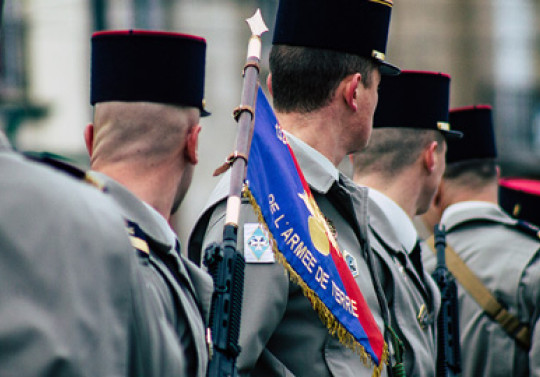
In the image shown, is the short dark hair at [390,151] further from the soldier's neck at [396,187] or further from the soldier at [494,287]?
the soldier at [494,287]

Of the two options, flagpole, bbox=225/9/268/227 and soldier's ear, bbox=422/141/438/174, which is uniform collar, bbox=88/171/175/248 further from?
soldier's ear, bbox=422/141/438/174

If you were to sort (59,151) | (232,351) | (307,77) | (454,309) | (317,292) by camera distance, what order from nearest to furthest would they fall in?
(232,351) → (317,292) → (307,77) → (454,309) → (59,151)

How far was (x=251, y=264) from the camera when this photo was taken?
3.38 m

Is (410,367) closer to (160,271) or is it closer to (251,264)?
(251,264)

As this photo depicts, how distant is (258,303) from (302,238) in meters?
0.25

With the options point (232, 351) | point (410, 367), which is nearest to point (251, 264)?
point (232, 351)

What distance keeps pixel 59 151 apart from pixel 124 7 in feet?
7.80

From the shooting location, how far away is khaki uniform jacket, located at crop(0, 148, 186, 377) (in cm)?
152

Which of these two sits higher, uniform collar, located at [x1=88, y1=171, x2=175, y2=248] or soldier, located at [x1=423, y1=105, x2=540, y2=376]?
uniform collar, located at [x1=88, y1=171, x2=175, y2=248]

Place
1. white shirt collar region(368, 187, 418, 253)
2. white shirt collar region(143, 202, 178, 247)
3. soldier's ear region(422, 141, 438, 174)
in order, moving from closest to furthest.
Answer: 1. white shirt collar region(143, 202, 178, 247)
2. white shirt collar region(368, 187, 418, 253)
3. soldier's ear region(422, 141, 438, 174)

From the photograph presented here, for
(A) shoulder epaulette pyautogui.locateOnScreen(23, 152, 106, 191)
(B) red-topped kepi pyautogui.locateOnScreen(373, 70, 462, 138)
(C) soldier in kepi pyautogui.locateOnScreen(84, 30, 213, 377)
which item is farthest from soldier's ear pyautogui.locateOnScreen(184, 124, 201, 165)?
(B) red-topped kepi pyautogui.locateOnScreen(373, 70, 462, 138)

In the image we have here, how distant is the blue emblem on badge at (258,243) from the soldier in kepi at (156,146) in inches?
15.7

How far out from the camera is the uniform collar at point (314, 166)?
3771 mm

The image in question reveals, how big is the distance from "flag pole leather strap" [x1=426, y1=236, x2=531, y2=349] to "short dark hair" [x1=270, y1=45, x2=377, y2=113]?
5.81ft
